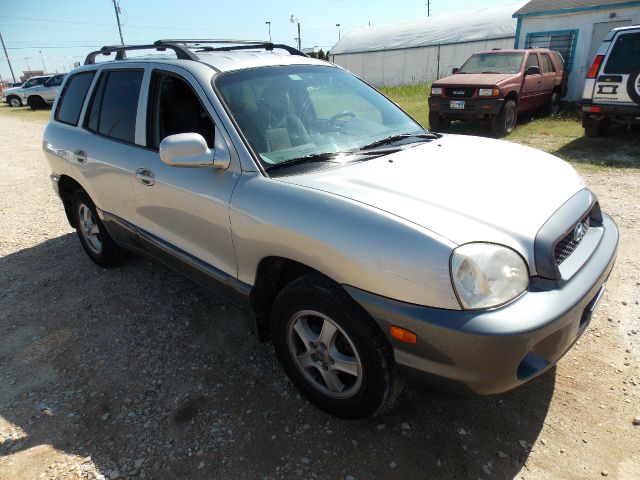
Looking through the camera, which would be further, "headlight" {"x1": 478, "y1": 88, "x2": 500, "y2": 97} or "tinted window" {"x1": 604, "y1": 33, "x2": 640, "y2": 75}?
"headlight" {"x1": 478, "y1": 88, "x2": 500, "y2": 97}

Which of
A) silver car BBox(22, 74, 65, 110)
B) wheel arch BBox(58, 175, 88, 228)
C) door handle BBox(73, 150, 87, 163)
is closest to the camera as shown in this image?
door handle BBox(73, 150, 87, 163)

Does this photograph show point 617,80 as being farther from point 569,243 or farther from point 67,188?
point 67,188

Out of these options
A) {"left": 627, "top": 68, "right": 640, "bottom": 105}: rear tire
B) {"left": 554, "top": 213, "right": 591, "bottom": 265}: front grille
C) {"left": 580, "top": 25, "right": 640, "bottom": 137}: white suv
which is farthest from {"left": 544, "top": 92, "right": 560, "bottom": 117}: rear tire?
{"left": 554, "top": 213, "right": 591, "bottom": 265}: front grille

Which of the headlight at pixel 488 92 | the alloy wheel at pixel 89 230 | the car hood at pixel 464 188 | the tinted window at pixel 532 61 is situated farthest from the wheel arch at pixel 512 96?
the alloy wheel at pixel 89 230

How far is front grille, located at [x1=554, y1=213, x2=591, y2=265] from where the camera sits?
2092 mm

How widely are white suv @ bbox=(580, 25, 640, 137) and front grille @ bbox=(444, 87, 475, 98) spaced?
215cm

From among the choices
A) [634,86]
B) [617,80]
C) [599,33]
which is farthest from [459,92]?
[599,33]

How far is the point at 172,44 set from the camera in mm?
3217

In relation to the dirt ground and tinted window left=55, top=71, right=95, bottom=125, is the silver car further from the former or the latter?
the dirt ground

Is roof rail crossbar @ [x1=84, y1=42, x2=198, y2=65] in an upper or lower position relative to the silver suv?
upper

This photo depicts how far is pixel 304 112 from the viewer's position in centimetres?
285

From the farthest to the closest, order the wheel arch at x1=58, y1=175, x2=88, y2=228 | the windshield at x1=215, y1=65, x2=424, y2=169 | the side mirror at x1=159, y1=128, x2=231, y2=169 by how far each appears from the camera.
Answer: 1. the wheel arch at x1=58, y1=175, x2=88, y2=228
2. the windshield at x1=215, y1=65, x2=424, y2=169
3. the side mirror at x1=159, y1=128, x2=231, y2=169

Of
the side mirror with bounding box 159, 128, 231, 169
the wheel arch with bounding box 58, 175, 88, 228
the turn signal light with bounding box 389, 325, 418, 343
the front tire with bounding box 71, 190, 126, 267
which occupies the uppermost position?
the side mirror with bounding box 159, 128, 231, 169

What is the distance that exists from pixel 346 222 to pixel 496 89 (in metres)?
8.59
